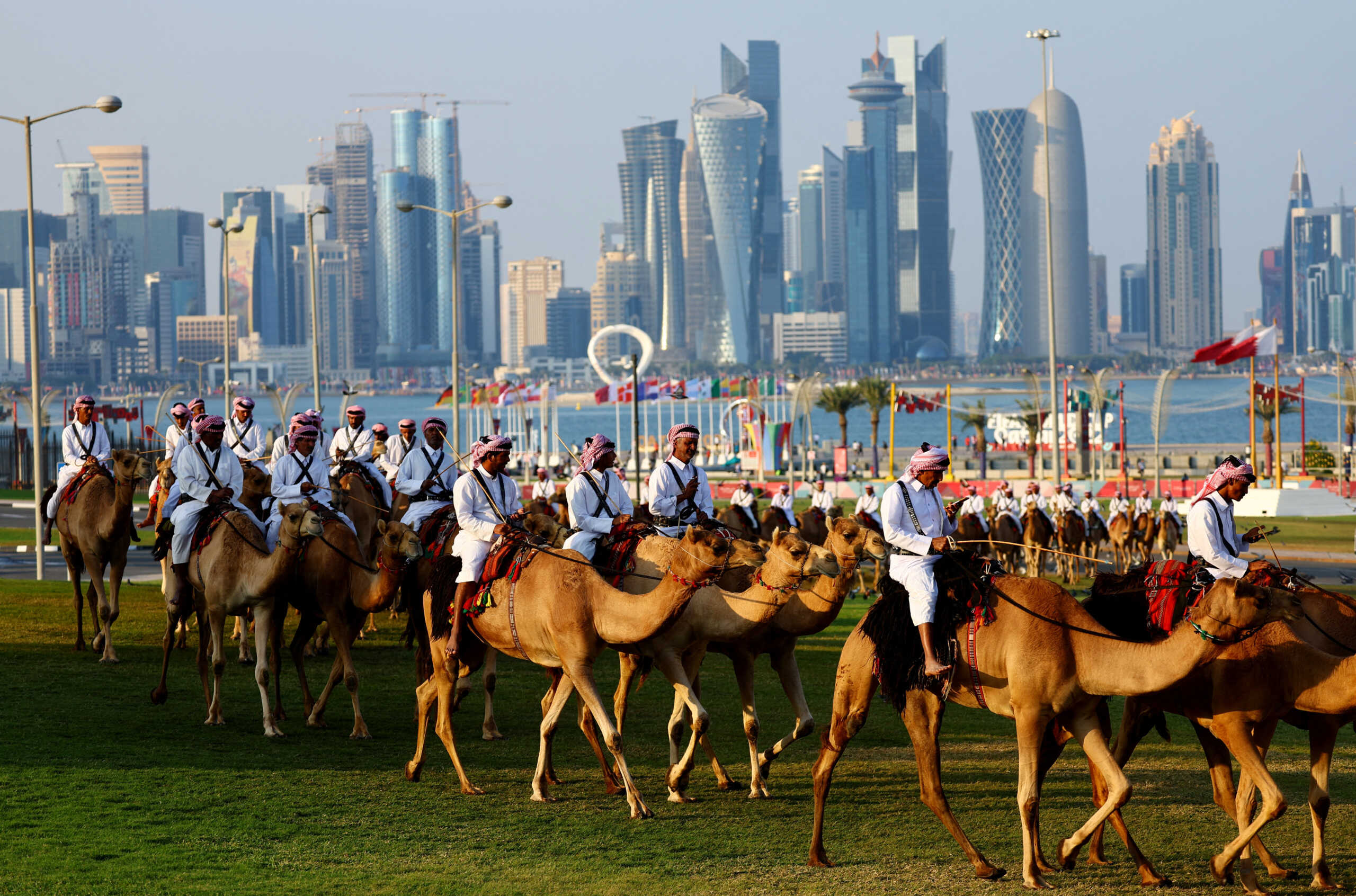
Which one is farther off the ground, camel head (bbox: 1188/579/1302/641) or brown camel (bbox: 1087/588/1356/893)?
camel head (bbox: 1188/579/1302/641)

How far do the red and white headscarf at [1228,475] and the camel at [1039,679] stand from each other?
55.1 inches

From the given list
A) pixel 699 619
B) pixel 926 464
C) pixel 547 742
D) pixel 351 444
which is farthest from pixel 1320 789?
pixel 351 444

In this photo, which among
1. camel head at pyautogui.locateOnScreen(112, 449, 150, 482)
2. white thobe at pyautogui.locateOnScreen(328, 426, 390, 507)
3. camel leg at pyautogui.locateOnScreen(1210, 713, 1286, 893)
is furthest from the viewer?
white thobe at pyautogui.locateOnScreen(328, 426, 390, 507)

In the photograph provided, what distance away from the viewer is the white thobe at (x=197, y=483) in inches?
631

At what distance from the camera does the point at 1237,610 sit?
Result: 9672 mm

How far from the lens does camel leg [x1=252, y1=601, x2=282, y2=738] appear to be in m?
14.4

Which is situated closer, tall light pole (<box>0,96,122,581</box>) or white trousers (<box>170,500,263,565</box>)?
white trousers (<box>170,500,263,565</box>)

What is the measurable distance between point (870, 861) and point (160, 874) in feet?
15.2

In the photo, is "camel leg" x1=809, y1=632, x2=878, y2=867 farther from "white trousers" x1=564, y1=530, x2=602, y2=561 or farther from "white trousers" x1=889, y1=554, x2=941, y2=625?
"white trousers" x1=564, y1=530, x2=602, y2=561

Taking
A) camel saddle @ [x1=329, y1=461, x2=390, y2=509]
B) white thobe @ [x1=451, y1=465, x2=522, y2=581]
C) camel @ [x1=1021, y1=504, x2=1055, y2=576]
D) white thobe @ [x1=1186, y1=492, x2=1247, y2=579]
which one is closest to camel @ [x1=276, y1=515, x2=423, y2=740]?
white thobe @ [x1=451, y1=465, x2=522, y2=581]

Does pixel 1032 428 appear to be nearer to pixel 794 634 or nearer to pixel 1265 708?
pixel 794 634

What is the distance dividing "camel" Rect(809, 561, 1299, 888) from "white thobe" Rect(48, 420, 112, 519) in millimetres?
11697

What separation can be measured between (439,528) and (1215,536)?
862 cm

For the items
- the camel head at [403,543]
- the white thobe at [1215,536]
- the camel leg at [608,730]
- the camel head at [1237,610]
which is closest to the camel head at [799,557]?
the camel leg at [608,730]
